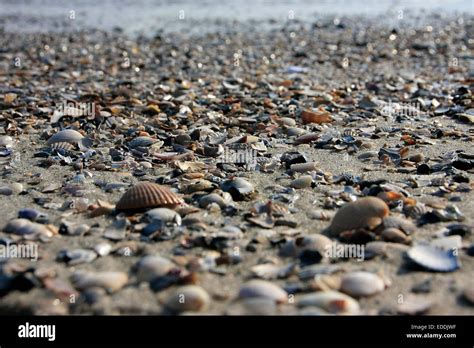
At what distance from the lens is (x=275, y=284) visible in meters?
2.45

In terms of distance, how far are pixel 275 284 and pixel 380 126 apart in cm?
316

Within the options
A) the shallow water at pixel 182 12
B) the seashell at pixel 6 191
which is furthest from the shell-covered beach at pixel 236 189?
the shallow water at pixel 182 12

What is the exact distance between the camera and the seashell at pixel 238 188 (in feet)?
11.3

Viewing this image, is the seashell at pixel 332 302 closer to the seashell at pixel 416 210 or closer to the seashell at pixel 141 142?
the seashell at pixel 416 210

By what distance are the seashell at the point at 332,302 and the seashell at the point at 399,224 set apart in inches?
28.0

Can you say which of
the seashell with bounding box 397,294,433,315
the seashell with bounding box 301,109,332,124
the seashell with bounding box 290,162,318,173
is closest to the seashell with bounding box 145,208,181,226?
the seashell with bounding box 290,162,318,173

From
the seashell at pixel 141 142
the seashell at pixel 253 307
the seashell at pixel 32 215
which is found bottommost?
the seashell at pixel 253 307

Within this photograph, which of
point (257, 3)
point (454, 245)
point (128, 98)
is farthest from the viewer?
point (257, 3)

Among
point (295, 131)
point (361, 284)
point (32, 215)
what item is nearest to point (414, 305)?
point (361, 284)

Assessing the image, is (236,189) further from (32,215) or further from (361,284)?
(361,284)

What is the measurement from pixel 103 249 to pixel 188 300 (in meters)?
0.65
